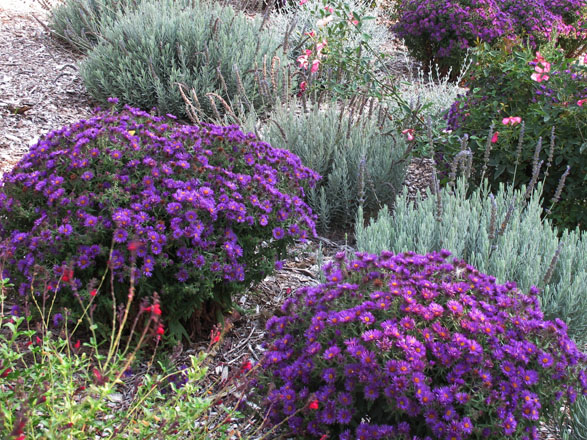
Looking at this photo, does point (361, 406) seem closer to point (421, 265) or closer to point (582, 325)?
point (421, 265)

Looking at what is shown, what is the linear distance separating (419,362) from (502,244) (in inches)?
53.1

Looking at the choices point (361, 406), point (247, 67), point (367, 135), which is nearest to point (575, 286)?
point (361, 406)

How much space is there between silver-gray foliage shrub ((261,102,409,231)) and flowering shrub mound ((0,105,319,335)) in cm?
105

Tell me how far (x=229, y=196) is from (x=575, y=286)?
5.14 feet

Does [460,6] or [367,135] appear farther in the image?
[460,6]

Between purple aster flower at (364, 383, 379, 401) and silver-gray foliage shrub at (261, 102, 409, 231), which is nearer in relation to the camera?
purple aster flower at (364, 383, 379, 401)

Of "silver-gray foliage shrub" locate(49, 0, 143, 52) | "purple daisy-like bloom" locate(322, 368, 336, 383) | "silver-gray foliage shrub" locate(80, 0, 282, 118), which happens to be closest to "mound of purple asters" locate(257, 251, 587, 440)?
"purple daisy-like bloom" locate(322, 368, 336, 383)

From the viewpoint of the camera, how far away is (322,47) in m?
4.23

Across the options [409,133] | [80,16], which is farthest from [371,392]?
[80,16]

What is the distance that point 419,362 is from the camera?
1.67 metres

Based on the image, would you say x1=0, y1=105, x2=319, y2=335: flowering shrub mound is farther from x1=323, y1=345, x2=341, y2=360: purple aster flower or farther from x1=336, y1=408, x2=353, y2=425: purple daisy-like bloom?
x1=336, y1=408, x2=353, y2=425: purple daisy-like bloom

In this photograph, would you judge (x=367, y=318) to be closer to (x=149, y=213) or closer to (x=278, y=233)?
(x=278, y=233)

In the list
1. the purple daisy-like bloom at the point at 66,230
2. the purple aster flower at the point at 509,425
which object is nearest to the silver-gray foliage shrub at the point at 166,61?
the purple daisy-like bloom at the point at 66,230

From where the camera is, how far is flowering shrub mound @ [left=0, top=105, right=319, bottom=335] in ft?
7.53
